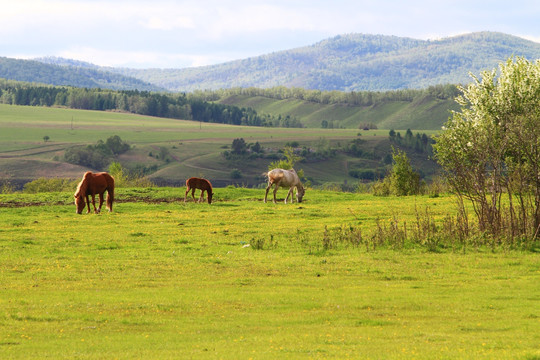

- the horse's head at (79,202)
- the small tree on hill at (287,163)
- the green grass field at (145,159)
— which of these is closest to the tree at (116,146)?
the green grass field at (145,159)

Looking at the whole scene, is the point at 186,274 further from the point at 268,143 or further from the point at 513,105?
the point at 268,143

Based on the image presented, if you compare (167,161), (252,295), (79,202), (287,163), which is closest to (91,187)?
(79,202)

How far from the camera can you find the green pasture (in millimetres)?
11188

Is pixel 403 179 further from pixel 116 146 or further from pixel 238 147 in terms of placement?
pixel 238 147

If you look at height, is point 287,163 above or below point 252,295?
above

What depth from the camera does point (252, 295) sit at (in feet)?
51.9

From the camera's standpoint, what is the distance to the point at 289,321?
13375 mm

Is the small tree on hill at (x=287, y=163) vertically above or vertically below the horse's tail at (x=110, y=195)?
above

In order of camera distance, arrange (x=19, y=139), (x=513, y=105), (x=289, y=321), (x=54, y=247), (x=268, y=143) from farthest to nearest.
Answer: (x=268, y=143)
(x=19, y=139)
(x=513, y=105)
(x=54, y=247)
(x=289, y=321)

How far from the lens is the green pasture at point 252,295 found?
11188mm

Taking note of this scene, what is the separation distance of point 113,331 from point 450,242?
15.7 m

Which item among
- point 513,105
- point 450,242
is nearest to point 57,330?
point 450,242

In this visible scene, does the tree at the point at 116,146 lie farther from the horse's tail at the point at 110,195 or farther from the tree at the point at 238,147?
the horse's tail at the point at 110,195

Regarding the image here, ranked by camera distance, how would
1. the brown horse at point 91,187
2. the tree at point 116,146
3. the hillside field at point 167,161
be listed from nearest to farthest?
the brown horse at point 91,187 < the hillside field at point 167,161 < the tree at point 116,146
